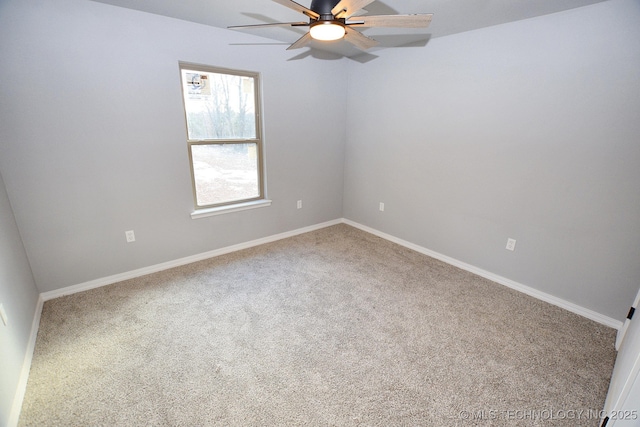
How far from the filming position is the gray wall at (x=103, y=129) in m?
2.04

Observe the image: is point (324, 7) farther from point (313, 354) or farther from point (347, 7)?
point (313, 354)

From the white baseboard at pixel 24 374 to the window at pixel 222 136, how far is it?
1.46 meters

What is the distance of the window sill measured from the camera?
3019 mm

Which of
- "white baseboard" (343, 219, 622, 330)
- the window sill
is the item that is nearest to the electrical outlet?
the window sill

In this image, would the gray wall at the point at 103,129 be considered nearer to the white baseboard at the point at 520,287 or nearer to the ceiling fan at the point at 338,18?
the ceiling fan at the point at 338,18

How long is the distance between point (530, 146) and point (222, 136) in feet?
9.87

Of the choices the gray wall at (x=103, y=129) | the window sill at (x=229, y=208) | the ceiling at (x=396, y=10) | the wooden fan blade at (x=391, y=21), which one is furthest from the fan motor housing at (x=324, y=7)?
the window sill at (x=229, y=208)

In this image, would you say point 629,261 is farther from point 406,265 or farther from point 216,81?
point 216,81

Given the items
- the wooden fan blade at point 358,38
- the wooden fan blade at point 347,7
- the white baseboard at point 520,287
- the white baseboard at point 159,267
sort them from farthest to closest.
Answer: the white baseboard at point 159,267
the white baseboard at point 520,287
the wooden fan blade at point 358,38
the wooden fan blade at point 347,7

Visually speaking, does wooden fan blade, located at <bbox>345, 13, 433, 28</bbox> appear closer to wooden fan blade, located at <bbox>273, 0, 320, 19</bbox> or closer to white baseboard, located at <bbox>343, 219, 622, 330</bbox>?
wooden fan blade, located at <bbox>273, 0, 320, 19</bbox>

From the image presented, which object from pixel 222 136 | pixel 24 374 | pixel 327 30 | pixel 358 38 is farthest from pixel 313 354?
pixel 222 136

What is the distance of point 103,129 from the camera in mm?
2350

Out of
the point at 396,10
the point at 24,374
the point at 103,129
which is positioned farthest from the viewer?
the point at 103,129

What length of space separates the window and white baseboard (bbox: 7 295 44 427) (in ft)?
4.80
